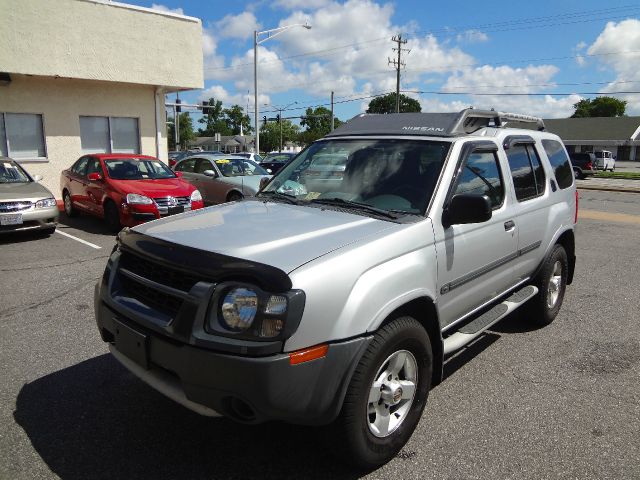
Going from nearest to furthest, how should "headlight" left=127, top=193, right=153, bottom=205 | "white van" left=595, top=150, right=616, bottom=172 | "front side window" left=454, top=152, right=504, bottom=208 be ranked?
"front side window" left=454, top=152, right=504, bottom=208, "headlight" left=127, top=193, right=153, bottom=205, "white van" left=595, top=150, right=616, bottom=172

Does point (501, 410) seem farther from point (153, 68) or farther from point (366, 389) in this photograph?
point (153, 68)

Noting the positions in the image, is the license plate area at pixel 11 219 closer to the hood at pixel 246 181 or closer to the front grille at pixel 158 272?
the hood at pixel 246 181

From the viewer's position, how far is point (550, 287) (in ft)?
16.4

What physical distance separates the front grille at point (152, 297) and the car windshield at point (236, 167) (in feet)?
31.2

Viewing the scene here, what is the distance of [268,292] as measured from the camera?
2.32m

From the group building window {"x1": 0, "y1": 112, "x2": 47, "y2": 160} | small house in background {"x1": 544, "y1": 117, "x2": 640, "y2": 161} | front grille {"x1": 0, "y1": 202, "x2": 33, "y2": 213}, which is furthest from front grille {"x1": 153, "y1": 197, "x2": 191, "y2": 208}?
small house in background {"x1": 544, "y1": 117, "x2": 640, "y2": 161}

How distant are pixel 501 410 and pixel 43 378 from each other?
326 cm

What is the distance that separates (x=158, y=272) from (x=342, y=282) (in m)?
1.00

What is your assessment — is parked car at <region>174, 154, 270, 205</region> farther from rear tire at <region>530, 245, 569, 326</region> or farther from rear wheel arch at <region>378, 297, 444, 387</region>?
rear wheel arch at <region>378, 297, 444, 387</region>

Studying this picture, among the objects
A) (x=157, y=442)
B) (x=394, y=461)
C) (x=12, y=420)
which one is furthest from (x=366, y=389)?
(x=12, y=420)

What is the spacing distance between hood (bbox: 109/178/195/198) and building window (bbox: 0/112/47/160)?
19.9 ft

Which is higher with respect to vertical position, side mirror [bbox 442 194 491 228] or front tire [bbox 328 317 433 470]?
side mirror [bbox 442 194 491 228]

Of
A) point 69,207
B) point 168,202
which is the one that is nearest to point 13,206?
point 168,202

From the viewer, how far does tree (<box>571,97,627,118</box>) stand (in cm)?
10200
